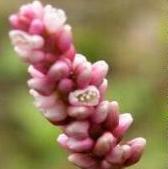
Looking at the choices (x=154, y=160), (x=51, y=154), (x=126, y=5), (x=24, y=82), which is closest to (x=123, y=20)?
(x=126, y=5)

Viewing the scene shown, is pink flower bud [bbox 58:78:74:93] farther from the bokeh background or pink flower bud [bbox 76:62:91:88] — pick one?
the bokeh background

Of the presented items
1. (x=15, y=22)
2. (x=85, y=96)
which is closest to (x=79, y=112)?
(x=85, y=96)

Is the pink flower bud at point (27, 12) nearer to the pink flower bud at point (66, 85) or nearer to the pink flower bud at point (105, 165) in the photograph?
the pink flower bud at point (66, 85)

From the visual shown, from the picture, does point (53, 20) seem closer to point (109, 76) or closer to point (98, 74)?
point (98, 74)

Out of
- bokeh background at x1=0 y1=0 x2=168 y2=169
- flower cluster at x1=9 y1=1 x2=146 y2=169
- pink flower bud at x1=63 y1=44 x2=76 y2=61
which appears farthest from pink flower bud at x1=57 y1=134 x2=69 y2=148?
bokeh background at x1=0 y1=0 x2=168 y2=169

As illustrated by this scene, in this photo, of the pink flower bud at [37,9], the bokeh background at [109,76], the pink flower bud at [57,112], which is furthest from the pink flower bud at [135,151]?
the bokeh background at [109,76]

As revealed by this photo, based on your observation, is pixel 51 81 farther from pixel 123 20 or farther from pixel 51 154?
pixel 123 20

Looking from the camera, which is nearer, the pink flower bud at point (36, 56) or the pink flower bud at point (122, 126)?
the pink flower bud at point (36, 56)
